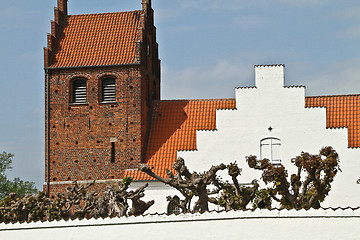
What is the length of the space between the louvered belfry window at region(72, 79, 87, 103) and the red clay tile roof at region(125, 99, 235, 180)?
393 centimetres

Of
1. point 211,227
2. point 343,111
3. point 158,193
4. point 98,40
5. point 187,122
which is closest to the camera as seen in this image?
point 211,227

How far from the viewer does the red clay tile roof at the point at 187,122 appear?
38.2m

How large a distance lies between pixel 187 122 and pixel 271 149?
5073 mm

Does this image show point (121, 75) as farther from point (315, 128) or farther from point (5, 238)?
point (5, 238)

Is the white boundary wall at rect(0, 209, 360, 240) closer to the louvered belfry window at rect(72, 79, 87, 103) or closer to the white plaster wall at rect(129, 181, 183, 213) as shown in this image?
the white plaster wall at rect(129, 181, 183, 213)

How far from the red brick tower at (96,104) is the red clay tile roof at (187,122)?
670 millimetres

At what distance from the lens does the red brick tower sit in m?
38.8

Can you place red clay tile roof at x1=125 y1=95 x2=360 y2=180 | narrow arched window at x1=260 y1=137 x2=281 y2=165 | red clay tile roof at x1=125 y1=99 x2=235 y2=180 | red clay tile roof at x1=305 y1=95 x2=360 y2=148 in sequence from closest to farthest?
narrow arched window at x1=260 y1=137 x2=281 y2=165
red clay tile roof at x1=305 y1=95 x2=360 y2=148
red clay tile roof at x1=125 y1=95 x2=360 y2=180
red clay tile roof at x1=125 y1=99 x2=235 y2=180

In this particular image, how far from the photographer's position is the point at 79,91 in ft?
131

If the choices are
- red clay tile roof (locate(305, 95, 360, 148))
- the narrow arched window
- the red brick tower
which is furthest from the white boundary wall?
red clay tile roof (locate(305, 95, 360, 148))

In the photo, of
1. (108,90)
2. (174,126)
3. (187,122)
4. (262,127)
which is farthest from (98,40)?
(262,127)

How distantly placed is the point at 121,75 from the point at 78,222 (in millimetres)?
14893

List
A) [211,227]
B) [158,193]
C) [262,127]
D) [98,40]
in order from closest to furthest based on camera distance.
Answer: [211,227]
[158,193]
[262,127]
[98,40]

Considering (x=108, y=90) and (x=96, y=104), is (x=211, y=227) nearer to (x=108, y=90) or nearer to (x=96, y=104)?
(x=96, y=104)
